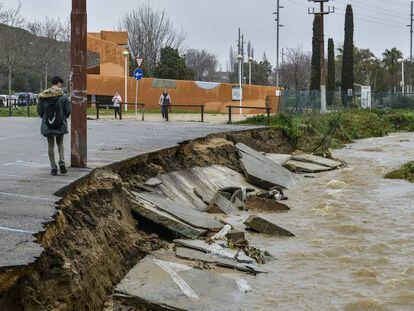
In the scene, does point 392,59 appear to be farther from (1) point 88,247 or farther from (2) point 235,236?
(1) point 88,247

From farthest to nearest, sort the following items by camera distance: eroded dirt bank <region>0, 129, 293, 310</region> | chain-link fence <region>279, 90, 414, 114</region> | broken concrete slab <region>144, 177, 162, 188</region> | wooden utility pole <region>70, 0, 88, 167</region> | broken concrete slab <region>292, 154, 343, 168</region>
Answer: chain-link fence <region>279, 90, 414, 114</region> < broken concrete slab <region>292, 154, 343, 168</region> < broken concrete slab <region>144, 177, 162, 188</region> < wooden utility pole <region>70, 0, 88, 167</region> < eroded dirt bank <region>0, 129, 293, 310</region>

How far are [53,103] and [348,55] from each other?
5741 cm

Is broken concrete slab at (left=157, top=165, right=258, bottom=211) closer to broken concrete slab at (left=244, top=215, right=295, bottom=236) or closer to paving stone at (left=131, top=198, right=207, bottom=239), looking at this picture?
broken concrete slab at (left=244, top=215, right=295, bottom=236)

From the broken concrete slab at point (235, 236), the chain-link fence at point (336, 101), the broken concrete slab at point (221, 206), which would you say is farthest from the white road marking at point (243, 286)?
the chain-link fence at point (336, 101)

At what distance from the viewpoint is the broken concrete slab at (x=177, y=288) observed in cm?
713

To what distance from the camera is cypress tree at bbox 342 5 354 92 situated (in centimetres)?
6506

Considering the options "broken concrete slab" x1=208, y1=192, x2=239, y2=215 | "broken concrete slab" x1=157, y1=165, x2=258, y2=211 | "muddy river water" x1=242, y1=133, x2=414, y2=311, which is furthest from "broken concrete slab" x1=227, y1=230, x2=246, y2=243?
"broken concrete slab" x1=208, y1=192, x2=239, y2=215

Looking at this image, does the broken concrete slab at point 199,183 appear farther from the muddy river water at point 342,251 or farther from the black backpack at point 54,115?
the black backpack at point 54,115

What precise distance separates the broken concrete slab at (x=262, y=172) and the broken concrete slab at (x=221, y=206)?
343cm

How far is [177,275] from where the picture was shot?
7969mm

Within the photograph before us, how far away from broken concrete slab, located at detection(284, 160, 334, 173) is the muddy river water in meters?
2.15

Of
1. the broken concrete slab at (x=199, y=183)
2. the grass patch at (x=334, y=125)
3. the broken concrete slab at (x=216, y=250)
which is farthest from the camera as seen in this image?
the grass patch at (x=334, y=125)

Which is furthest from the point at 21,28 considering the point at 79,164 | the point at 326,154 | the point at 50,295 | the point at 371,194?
the point at 50,295

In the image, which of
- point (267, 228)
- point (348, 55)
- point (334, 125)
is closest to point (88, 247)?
point (267, 228)
